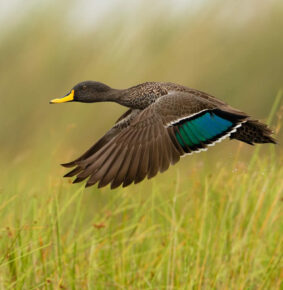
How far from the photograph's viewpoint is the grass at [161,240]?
13.8ft

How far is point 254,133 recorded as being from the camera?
16.0 feet

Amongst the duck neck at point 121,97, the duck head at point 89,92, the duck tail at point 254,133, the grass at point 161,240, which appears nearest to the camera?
the grass at point 161,240

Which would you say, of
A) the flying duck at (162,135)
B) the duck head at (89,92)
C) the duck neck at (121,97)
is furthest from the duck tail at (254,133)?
the duck head at (89,92)

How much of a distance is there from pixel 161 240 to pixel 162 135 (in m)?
0.86

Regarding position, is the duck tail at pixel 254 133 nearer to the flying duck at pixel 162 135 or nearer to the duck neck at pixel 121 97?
the flying duck at pixel 162 135

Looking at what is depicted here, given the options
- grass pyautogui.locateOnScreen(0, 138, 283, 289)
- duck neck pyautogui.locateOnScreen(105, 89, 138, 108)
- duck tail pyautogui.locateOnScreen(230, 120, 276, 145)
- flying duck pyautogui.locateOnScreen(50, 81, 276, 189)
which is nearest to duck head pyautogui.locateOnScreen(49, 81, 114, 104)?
duck neck pyautogui.locateOnScreen(105, 89, 138, 108)

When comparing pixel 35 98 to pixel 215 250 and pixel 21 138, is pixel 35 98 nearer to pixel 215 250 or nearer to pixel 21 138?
pixel 21 138

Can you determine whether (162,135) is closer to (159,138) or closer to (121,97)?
(159,138)

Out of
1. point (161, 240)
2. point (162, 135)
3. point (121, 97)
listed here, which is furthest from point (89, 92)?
point (161, 240)

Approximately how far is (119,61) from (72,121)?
4.06ft

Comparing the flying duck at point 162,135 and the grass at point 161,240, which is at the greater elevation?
the flying duck at point 162,135

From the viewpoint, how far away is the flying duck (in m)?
4.31

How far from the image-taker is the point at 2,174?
17.9 feet

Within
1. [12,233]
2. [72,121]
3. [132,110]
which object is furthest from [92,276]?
[72,121]
